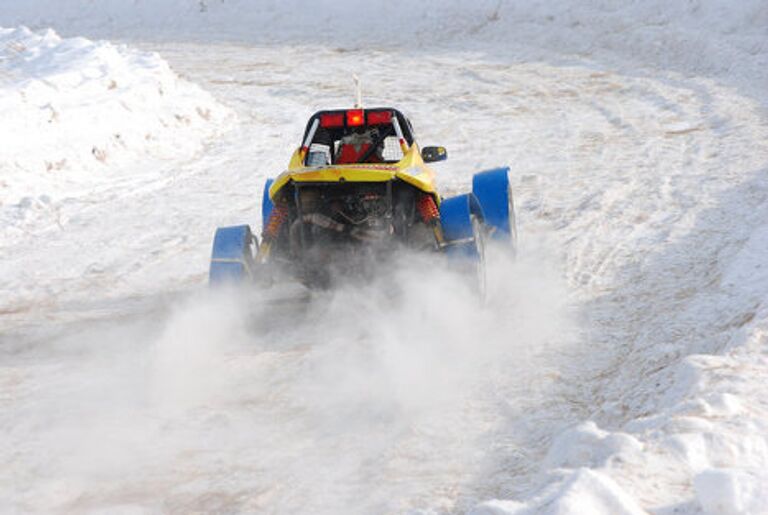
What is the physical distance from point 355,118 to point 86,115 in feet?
25.0

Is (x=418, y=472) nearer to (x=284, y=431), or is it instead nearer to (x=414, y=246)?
(x=284, y=431)

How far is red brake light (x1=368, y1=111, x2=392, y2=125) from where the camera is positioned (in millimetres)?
9320

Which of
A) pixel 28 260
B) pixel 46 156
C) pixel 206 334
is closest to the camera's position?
pixel 206 334

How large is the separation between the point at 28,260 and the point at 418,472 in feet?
21.3

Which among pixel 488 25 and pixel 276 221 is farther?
pixel 488 25

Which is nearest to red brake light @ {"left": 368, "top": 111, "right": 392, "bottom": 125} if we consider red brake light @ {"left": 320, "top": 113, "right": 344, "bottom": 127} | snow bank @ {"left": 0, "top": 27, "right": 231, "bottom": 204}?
red brake light @ {"left": 320, "top": 113, "right": 344, "bottom": 127}

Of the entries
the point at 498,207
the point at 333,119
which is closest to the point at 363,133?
the point at 333,119

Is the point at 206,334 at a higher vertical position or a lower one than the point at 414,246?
lower

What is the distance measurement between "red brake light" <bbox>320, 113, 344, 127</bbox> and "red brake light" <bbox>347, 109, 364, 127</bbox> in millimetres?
72

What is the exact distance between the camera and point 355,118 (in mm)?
9375

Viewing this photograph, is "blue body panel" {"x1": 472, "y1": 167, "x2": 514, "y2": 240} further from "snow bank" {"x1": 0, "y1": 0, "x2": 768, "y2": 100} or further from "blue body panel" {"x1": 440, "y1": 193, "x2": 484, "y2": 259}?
"snow bank" {"x1": 0, "y1": 0, "x2": 768, "y2": 100}

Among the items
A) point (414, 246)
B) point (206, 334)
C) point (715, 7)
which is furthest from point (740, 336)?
point (715, 7)

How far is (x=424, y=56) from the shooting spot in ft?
86.6

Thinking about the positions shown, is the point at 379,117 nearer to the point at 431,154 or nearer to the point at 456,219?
the point at 431,154
